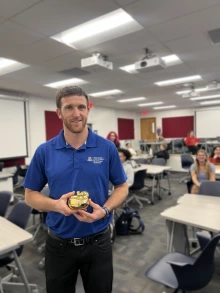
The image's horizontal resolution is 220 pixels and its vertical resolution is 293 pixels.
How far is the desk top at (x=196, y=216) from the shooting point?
6.36 feet

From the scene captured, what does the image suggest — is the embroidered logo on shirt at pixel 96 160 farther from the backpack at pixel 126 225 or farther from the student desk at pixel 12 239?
the backpack at pixel 126 225

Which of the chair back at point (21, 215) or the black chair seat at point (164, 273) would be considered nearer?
the black chair seat at point (164, 273)

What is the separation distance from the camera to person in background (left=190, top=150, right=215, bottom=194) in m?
3.68

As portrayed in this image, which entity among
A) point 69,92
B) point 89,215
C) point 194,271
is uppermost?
point 69,92

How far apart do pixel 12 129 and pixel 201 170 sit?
5.27m

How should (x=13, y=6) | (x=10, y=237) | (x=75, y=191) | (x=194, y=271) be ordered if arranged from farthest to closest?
(x=13, y=6), (x=10, y=237), (x=194, y=271), (x=75, y=191)

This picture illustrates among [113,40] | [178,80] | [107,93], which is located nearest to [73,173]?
[113,40]

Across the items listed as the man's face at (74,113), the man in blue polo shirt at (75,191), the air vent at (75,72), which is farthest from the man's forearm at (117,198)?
the air vent at (75,72)

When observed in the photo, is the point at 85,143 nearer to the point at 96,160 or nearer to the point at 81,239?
the point at 96,160

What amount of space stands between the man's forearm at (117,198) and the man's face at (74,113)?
41cm

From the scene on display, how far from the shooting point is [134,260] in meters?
2.72

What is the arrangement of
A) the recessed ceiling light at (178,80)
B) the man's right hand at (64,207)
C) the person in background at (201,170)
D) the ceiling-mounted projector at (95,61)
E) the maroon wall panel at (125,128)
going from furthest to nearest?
the maroon wall panel at (125,128) → the recessed ceiling light at (178,80) → the person in background at (201,170) → the ceiling-mounted projector at (95,61) → the man's right hand at (64,207)

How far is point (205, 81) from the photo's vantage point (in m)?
5.95

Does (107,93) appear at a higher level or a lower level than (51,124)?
higher
